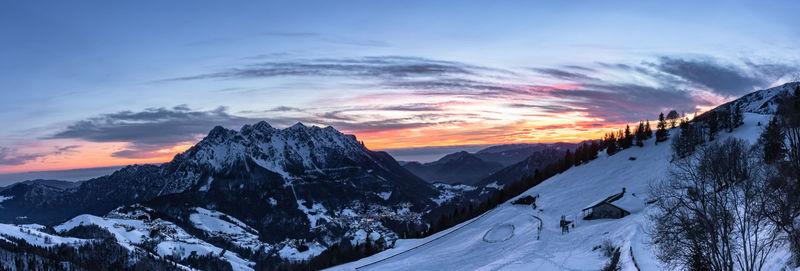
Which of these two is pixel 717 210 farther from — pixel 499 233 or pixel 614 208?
pixel 499 233

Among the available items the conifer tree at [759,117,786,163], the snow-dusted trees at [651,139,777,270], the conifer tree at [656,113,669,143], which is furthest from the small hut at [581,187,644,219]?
the conifer tree at [656,113,669,143]

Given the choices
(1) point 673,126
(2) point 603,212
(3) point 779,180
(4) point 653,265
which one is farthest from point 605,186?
(1) point 673,126

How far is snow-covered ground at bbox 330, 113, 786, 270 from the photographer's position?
1900 inches

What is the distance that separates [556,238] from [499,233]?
1570cm

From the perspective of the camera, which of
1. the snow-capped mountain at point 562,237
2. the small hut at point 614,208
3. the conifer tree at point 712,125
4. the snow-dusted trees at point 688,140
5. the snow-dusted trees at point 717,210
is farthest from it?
the conifer tree at point 712,125

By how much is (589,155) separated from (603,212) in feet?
330

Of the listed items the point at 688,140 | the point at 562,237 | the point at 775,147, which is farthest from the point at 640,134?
the point at 775,147

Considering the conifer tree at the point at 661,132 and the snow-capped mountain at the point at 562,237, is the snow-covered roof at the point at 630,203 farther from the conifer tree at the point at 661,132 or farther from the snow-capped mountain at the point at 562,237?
the conifer tree at the point at 661,132

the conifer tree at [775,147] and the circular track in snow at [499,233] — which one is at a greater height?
the conifer tree at [775,147]

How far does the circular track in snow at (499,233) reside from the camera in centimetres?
7600

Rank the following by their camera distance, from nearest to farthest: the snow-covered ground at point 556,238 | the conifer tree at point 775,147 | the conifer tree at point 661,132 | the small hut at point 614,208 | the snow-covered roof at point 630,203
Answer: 1. the conifer tree at point 775,147
2. the snow-covered ground at point 556,238
3. the small hut at point 614,208
4. the snow-covered roof at point 630,203
5. the conifer tree at point 661,132

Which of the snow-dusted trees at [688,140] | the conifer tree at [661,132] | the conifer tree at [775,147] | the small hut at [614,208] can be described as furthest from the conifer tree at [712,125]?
the conifer tree at [775,147]

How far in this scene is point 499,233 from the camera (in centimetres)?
8062

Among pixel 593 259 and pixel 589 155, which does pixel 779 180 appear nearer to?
pixel 593 259
